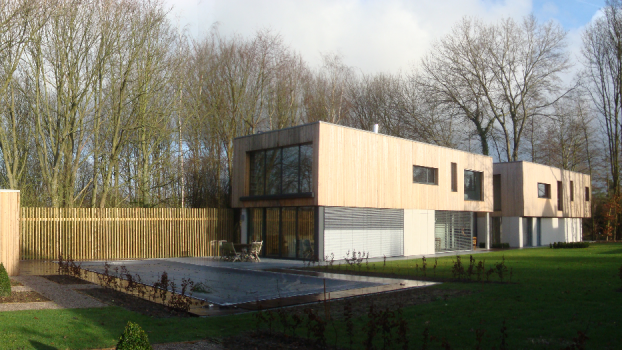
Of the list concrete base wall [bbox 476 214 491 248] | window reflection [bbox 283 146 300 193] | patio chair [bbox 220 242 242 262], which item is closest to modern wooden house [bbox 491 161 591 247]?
concrete base wall [bbox 476 214 491 248]

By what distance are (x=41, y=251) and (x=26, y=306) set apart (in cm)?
1126

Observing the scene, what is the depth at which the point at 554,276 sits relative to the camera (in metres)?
13.3

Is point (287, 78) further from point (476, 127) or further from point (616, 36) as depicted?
point (616, 36)

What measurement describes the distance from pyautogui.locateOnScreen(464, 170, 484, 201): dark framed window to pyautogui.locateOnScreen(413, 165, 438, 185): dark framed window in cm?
316

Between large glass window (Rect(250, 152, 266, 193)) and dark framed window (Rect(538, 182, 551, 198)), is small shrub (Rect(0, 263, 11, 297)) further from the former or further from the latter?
dark framed window (Rect(538, 182, 551, 198))

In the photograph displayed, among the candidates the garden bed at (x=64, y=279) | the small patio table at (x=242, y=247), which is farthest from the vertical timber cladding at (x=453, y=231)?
the garden bed at (x=64, y=279)

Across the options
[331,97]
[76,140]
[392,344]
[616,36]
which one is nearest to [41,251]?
[76,140]

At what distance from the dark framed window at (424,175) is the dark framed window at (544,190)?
12547 millimetres

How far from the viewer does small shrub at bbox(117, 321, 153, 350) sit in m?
4.80

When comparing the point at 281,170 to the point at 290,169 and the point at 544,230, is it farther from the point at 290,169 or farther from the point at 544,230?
the point at 544,230

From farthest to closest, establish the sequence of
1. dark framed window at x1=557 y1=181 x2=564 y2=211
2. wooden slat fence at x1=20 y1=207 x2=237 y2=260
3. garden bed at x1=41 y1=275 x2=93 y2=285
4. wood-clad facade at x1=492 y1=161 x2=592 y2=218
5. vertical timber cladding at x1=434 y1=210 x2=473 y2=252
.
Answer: dark framed window at x1=557 y1=181 x2=564 y2=211 → wood-clad facade at x1=492 y1=161 x2=592 y2=218 → vertical timber cladding at x1=434 y1=210 x2=473 y2=252 → wooden slat fence at x1=20 y1=207 x2=237 y2=260 → garden bed at x1=41 y1=275 x2=93 y2=285

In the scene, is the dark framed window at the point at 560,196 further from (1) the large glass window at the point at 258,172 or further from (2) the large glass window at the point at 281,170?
(1) the large glass window at the point at 258,172

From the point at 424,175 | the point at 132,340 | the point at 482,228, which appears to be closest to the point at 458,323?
the point at 132,340

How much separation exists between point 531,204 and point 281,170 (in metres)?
19.3
